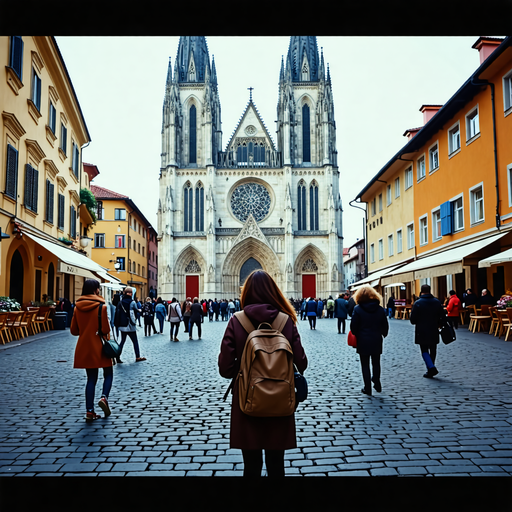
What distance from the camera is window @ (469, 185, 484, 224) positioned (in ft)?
61.6

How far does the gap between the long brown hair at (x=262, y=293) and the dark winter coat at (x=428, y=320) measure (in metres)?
5.73

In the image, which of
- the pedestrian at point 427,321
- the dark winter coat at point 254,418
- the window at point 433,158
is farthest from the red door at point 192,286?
the dark winter coat at point 254,418

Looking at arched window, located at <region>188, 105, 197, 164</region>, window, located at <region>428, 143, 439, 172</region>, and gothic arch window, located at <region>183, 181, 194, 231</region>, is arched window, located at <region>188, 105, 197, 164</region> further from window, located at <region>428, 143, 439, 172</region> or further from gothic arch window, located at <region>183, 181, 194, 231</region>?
window, located at <region>428, 143, 439, 172</region>

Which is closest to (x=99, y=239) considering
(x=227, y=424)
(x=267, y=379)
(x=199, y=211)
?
(x=199, y=211)

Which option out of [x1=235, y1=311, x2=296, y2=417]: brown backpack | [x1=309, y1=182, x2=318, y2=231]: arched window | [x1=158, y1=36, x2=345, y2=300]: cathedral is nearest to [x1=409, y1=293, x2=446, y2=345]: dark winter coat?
[x1=235, y1=311, x2=296, y2=417]: brown backpack

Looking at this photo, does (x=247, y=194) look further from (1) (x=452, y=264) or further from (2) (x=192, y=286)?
(1) (x=452, y=264)

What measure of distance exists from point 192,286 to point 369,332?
150 ft

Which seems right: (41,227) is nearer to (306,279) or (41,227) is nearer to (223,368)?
(223,368)

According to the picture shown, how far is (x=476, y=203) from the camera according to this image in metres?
19.1

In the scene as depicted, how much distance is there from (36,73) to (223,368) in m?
17.3

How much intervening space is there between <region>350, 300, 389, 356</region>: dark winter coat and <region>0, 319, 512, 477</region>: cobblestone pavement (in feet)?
2.17

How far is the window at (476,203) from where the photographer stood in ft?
61.6
